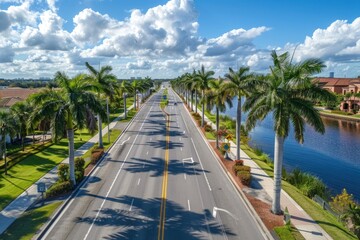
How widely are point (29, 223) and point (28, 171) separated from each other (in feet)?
42.5

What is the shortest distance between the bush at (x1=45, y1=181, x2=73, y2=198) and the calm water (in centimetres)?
2549

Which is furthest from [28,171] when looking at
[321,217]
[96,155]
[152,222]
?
[321,217]

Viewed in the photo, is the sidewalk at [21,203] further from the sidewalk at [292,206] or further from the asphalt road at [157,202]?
the sidewalk at [292,206]

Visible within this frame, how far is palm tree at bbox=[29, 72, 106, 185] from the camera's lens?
25797 millimetres

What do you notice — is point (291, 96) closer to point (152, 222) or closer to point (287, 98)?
point (287, 98)

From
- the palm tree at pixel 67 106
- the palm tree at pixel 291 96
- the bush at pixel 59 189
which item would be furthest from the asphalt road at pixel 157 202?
the palm tree at pixel 291 96

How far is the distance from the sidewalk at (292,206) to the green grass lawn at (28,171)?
19434 millimetres

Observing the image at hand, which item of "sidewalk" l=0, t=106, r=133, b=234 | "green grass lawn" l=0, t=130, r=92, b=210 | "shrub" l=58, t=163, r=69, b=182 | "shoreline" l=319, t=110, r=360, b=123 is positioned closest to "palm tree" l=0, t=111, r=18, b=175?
"green grass lawn" l=0, t=130, r=92, b=210

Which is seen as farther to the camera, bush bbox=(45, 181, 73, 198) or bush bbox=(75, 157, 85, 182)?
bush bbox=(75, 157, 85, 182)

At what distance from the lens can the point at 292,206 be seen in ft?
76.1

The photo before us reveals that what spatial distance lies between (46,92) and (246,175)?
18.8 m

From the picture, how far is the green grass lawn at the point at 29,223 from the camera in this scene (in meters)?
18.5

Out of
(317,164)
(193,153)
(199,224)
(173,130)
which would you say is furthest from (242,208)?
(173,130)

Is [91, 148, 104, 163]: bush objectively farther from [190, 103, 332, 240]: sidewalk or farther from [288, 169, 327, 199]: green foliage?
[288, 169, 327, 199]: green foliage
